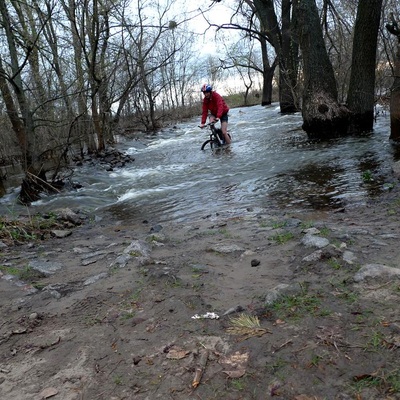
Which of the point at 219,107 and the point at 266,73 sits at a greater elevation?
the point at 266,73

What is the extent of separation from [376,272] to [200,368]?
1.34m

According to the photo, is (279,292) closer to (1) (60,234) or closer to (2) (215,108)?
(1) (60,234)

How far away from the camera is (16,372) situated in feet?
6.33

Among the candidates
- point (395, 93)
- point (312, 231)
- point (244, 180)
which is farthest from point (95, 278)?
point (395, 93)

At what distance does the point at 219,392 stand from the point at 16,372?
111 cm

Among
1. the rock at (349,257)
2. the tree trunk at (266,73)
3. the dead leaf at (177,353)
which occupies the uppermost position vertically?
the tree trunk at (266,73)

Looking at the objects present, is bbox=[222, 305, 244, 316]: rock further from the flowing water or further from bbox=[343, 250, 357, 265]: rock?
the flowing water

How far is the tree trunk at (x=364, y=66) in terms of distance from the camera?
9227 millimetres

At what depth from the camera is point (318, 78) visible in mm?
10344

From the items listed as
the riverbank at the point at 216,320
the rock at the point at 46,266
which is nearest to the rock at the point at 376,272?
the riverbank at the point at 216,320

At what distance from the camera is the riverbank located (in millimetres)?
1688

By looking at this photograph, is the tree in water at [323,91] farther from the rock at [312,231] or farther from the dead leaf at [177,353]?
the dead leaf at [177,353]

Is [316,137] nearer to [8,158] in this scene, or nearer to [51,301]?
[51,301]

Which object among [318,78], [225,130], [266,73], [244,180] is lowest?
[244,180]
